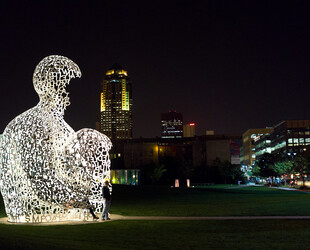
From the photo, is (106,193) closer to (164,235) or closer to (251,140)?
(164,235)

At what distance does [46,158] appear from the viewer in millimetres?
12820

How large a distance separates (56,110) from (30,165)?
2065 millimetres

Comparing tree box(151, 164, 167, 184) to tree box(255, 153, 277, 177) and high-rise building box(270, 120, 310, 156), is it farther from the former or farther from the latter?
high-rise building box(270, 120, 310, 156)

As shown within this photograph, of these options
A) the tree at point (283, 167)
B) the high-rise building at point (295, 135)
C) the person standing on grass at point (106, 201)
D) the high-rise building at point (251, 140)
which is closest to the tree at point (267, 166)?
the tree at point (283, 167)

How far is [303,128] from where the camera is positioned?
4070 inches

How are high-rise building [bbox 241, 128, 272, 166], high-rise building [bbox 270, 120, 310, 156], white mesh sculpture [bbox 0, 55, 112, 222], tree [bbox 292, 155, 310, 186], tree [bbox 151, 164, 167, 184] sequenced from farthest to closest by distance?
1. high-rise building [bbox 241, 128, 272, 166]
2. high-rise building [bbox 270, 120, 310, 156]
3. tree [bbox 151, 164, 167, 184]
4. tree [bbox 292, 155, 310, 186]
5. white mesh sculpture [bbox 0, 55, 112, 222]

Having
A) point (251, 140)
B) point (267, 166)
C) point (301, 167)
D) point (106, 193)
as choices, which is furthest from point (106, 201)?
point (251, 140)

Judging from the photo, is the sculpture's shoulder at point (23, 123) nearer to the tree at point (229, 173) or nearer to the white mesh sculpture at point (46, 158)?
the white mesh sculpture at point (46, 158)

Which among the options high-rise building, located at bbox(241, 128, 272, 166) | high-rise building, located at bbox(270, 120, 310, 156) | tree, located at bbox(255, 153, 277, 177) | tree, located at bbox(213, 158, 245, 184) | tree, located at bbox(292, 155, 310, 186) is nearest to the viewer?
tree, located at bbox(292, 155, 310, 186)

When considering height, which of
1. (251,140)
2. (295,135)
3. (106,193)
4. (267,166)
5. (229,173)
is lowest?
(106,193)

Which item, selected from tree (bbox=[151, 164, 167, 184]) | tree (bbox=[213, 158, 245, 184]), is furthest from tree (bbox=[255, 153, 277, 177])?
tree (bbox=[151, 164, 167, 184])

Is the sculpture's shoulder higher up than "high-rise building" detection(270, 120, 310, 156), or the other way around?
"high-rise building" detection(270, 120, 310, 156)

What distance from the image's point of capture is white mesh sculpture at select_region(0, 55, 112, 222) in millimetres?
12758

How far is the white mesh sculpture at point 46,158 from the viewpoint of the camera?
12.8m
